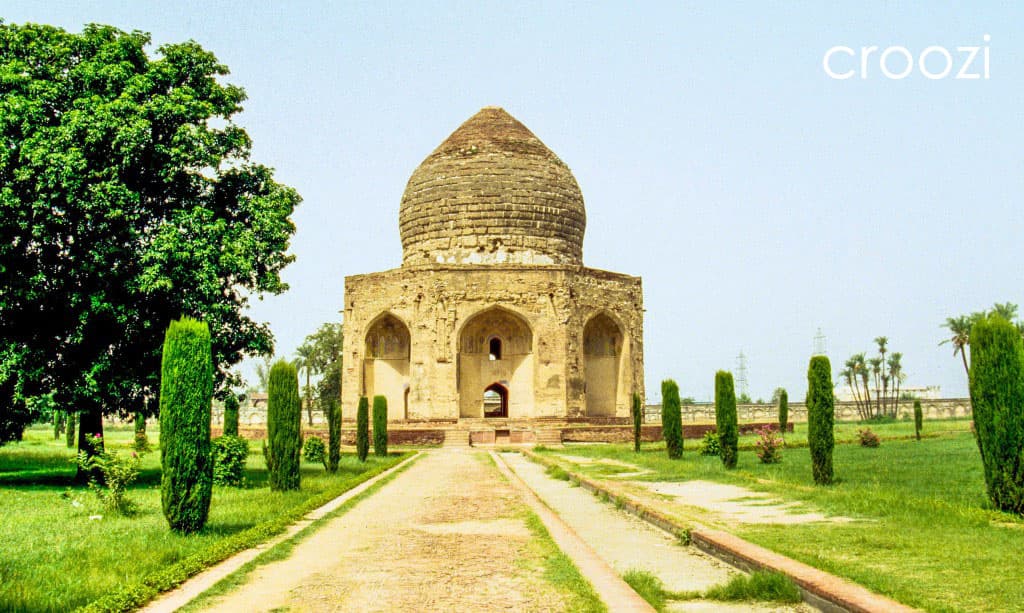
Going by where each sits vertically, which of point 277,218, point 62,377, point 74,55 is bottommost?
point 62,377

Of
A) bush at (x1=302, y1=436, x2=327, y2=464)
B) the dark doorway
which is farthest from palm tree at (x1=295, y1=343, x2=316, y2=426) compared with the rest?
bush at (x1=302, y1=436, x2=327, y2=464)

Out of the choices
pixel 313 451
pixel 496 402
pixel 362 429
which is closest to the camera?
pixel 313 451

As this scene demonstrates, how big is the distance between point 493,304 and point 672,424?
10836 millimetres

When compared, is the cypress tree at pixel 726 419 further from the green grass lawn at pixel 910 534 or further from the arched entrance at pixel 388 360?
the arched entrance at pixel 388 360

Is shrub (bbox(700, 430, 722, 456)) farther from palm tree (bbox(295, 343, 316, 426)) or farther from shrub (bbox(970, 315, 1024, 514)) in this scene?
palm tree (bbox(295, 343, 316, 426))

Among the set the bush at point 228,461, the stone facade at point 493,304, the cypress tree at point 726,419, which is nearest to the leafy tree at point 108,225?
the bush at point 228,461

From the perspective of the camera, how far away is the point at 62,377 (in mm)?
13539

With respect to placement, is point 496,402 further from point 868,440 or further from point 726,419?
point 726,419

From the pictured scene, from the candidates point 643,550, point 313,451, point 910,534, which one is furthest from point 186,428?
point 313,451

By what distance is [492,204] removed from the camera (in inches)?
1205

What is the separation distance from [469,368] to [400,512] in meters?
20.1

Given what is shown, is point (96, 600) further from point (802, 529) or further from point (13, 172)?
point (13, 172)

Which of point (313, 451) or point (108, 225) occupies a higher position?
point (108, 225)

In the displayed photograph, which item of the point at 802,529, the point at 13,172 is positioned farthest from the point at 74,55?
the point at 802,529
